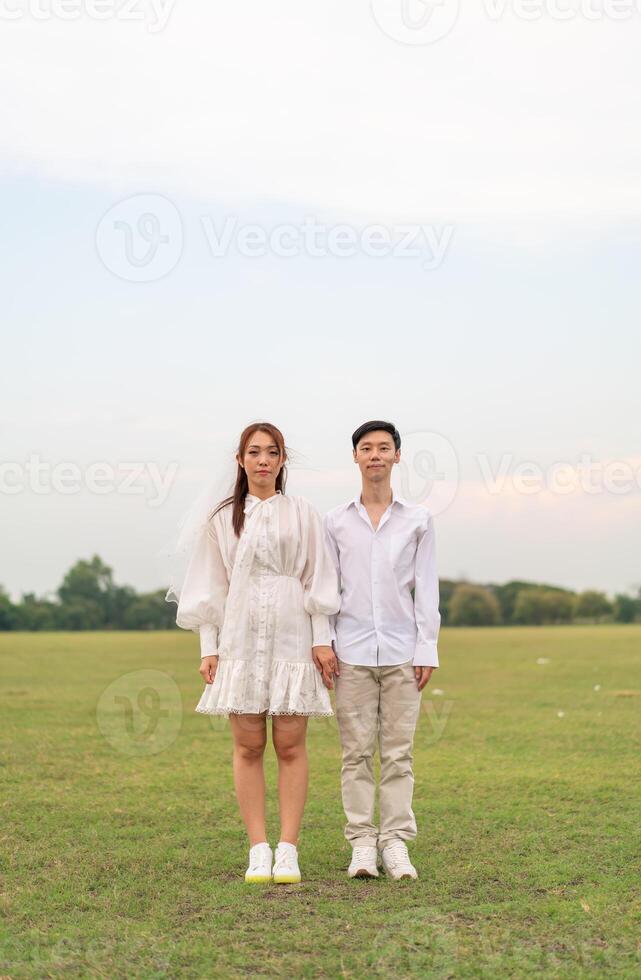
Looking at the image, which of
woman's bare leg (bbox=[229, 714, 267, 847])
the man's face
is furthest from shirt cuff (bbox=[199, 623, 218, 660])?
the man's face

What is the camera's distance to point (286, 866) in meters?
5.16

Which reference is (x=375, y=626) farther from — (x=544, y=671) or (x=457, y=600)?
(x=457, y=600)

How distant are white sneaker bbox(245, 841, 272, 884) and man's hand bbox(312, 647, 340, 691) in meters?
0.82

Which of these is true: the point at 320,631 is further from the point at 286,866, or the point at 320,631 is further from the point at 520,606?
the point at 520,606

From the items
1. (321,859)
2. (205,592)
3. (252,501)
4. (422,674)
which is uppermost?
(252,501)

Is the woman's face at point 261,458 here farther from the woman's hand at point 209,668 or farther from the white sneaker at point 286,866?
the white sneaker at point 286,866

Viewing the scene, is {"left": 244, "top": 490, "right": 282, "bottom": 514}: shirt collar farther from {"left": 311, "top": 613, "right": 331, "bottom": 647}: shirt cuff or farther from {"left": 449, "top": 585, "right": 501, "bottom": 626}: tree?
{"left": 449, "top": 585, "right": 501, "bottom": 626}: tree

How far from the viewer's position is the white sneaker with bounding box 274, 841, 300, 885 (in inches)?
203

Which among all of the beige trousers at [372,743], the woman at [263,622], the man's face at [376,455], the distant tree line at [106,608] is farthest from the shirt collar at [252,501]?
the distant tree line at [106,608]

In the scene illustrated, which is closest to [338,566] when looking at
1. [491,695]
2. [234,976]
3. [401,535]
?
[401,535]

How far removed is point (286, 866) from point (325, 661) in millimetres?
959

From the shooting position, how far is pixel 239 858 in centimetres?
576

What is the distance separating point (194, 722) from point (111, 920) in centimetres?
756

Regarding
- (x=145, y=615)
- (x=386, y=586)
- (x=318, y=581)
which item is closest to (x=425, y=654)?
(x=386, y=586)
